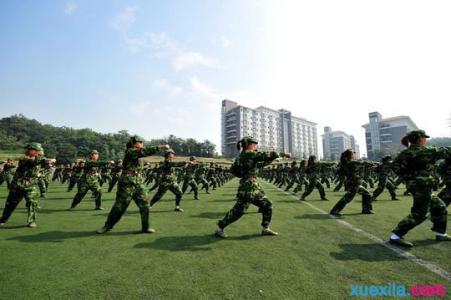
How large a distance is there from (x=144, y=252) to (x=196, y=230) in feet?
6.67

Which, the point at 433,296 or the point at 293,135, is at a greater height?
the point at 293,135

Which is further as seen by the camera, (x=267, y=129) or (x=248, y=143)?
(x=267, y=129)

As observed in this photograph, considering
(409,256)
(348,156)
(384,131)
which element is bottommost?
(409,256)

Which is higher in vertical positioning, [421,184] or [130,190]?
[421,184]

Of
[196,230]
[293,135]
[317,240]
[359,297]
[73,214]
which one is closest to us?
[359,297]

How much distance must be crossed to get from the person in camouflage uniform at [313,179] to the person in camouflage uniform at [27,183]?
10.9 meters

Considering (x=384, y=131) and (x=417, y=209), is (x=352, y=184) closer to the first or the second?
(x=417, y=209)

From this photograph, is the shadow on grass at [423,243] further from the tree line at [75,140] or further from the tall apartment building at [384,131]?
the tall apartment building at [384,131]

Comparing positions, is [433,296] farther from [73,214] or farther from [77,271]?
[73,214]

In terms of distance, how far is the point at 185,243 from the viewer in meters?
5.49

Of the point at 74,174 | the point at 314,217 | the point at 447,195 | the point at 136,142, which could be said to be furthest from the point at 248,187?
the point at 74,174

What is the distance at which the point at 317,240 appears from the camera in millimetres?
5641

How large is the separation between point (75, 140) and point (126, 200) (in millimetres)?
110388

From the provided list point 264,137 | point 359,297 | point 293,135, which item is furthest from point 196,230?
point 293,135
